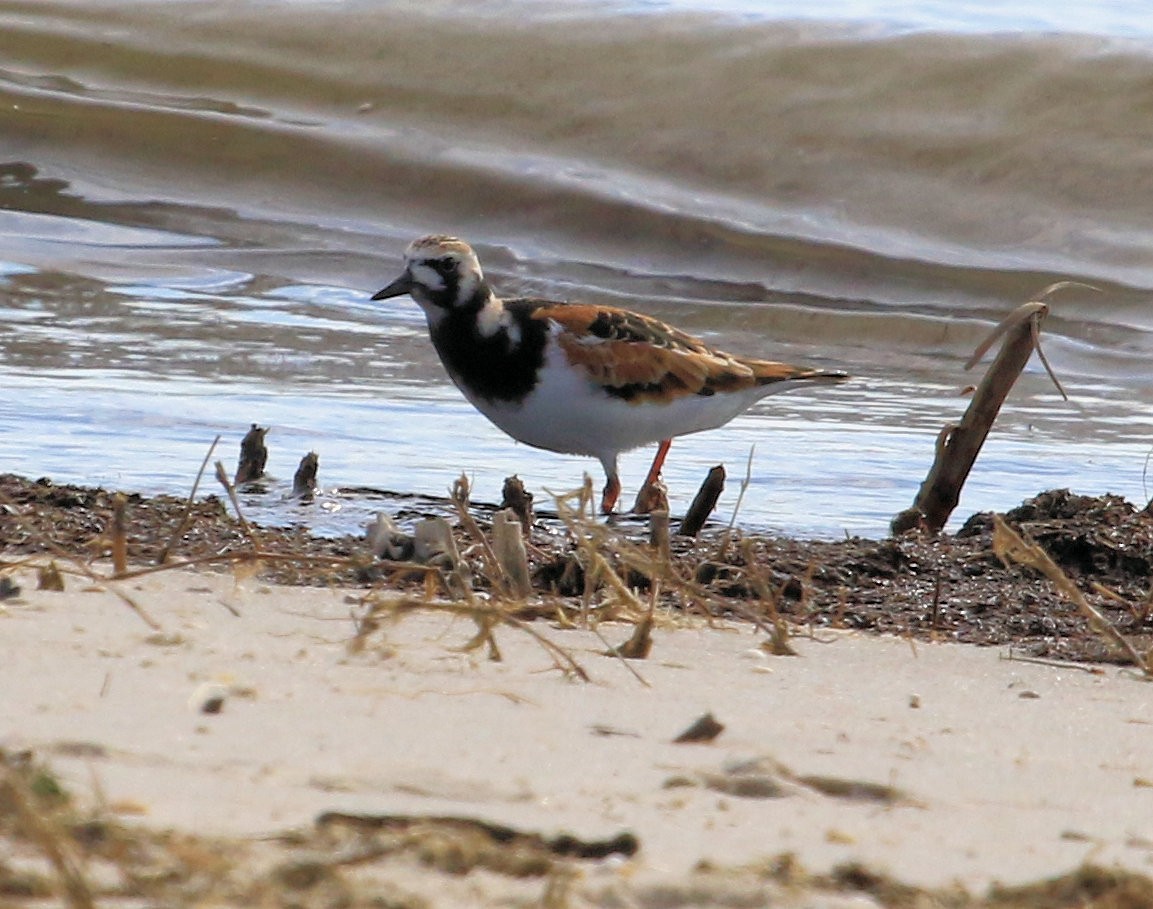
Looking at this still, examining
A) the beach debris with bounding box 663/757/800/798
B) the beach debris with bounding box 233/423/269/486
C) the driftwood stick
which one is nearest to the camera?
the beach debris with bounding box 663/757/800/798

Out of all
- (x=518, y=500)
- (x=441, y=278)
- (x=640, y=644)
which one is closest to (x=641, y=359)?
(x=441, y=278)

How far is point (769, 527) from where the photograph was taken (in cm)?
453

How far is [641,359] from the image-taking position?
5.13 meters

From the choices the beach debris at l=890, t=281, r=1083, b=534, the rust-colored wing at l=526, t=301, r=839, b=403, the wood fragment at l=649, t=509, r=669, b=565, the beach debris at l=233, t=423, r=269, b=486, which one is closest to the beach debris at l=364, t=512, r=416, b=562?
the wood fragment at l=649, t=509, r=669, b=565

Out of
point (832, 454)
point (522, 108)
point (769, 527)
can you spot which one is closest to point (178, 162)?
point (522, 108)

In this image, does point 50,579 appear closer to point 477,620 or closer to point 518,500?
point 477,620

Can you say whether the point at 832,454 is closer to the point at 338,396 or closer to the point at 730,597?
the point at 338,396

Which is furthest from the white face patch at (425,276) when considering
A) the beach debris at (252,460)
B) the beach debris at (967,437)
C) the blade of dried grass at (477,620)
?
the blade of dried grass at (477,620)

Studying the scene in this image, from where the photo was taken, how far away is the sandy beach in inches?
65.2

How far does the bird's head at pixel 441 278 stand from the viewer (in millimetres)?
5086

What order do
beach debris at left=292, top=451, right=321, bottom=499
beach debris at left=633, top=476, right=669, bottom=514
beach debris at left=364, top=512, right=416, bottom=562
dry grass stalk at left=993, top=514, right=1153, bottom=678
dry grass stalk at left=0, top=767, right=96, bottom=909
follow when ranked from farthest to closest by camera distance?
beach debris at left=633, top=476, right=669, bottom=514
beach debris at left=292, top=451, right=321, bottom=499
beach debris at left=364, top=512, right=416, bottom=562
dry grass stalk at left=993, top=514, right=1153, bottom=678
dry grass stalk at left=0, top=767, right=96, bottom=909

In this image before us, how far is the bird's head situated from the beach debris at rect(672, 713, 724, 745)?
3.06 m

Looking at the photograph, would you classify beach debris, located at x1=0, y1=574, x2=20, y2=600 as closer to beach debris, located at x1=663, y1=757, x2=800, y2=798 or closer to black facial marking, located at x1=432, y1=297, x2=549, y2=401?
beach debris, located at x1=663, y1=757, x2=800, y2=798

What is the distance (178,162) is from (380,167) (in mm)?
1051
